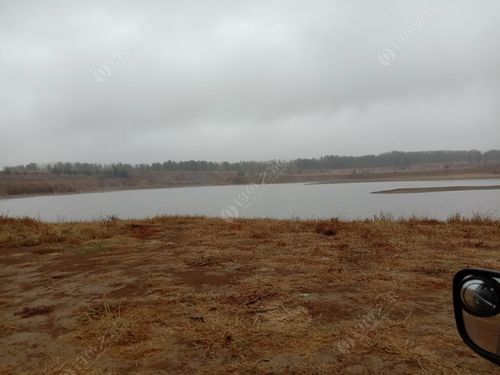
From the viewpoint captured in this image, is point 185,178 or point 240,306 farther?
point 185,178

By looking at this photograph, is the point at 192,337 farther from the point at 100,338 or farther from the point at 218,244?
the point at 218,244

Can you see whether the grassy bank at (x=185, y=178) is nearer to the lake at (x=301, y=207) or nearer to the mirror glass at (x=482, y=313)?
the lake at (x=301, y=207)

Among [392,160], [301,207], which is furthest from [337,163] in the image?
[301,207]

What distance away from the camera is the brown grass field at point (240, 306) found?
2771mm

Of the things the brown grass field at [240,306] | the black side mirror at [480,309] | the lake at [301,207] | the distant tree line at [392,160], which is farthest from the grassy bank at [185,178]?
the black side mirror at [480,309]

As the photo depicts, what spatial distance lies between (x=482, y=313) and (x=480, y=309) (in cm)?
2

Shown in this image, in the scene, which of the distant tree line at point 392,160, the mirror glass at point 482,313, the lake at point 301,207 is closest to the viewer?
the mirror glass at point 482,313

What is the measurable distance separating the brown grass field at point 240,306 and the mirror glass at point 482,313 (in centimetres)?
124

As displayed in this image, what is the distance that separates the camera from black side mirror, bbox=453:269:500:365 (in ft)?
4.50

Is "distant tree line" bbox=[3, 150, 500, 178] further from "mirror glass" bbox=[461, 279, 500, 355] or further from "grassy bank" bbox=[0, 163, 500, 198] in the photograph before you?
"mirror glass" bbox=[461, 279, 500, 355]

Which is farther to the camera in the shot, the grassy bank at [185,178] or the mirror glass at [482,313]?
the grassy bank at [185,178]

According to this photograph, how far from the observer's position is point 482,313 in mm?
1391

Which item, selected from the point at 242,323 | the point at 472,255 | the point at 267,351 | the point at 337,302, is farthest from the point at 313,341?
the point at 472,255

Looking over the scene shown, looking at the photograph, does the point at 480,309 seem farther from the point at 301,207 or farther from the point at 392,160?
the point at 392,160
